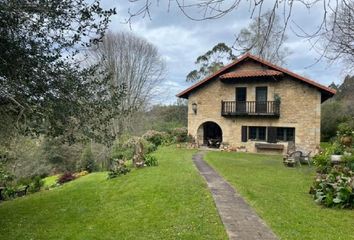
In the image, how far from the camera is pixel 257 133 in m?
25.3

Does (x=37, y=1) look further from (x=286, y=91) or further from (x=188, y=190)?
(x=286, y=91)

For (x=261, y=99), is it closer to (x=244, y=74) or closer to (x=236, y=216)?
(x=244, y=74)

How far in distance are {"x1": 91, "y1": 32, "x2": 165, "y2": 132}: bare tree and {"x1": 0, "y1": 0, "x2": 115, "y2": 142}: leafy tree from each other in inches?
834

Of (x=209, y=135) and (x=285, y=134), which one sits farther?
(x=209, y=135)

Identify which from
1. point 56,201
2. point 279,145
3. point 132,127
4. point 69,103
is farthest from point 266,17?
point 132,127

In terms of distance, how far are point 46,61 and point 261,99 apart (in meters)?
19.5

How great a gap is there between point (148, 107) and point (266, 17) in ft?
106

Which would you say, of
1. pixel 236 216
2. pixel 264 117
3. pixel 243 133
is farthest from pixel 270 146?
pixel 236 216

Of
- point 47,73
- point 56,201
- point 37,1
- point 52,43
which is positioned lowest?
point 56,201

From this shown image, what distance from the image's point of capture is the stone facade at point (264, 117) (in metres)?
23.4

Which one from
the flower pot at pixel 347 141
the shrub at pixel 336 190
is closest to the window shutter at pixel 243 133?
the flower pot at pixel 347 141

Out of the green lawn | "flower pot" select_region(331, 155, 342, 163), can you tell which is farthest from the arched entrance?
"flower pot" select_region(331, 155, 342, 163)

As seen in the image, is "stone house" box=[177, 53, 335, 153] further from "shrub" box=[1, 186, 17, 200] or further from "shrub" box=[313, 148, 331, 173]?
"shrub" box=[1, 186, 17, 200]

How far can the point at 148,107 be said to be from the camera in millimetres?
34688
